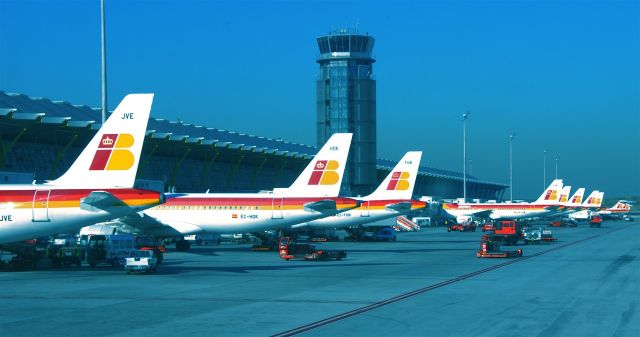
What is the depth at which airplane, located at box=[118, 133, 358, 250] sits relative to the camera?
56656 millimetres

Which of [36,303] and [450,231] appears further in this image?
[450,231]

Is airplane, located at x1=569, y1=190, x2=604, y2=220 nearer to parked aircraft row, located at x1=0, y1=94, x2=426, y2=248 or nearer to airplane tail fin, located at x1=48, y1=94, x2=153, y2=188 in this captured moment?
parked aircraft row, located at x1=0, y1=94, x2=426, y2=248

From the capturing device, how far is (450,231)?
11631 cm

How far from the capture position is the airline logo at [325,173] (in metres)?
58.1

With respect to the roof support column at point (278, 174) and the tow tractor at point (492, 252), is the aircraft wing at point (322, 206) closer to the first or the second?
the tow tractor at point (492, 252)

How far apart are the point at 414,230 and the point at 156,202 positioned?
269 feet

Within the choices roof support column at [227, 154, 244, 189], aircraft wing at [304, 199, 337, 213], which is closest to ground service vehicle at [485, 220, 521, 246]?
aircraft wing at [304, 199, 337, 213]

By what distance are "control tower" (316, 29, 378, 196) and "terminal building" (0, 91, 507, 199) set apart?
749cm

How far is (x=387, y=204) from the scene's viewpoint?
73312 mm

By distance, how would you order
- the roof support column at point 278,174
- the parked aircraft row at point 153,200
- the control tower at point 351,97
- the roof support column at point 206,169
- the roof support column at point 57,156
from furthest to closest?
the control tower at point 351,97 < the roof support column at point 278,174 < the roof support column at point 206,169 < the roof support column at point 57,156 < the parked aircraft row at point 153,200

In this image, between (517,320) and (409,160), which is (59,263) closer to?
(517,320)

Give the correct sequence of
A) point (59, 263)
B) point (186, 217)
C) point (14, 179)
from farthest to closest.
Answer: point (186, 217), point (14, 179), point (59, 263)

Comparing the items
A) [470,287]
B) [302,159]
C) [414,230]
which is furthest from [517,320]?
[302,159]

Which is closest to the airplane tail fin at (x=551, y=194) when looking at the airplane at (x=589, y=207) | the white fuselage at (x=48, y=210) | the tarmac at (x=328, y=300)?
the airplane at (x=589, y=207)
